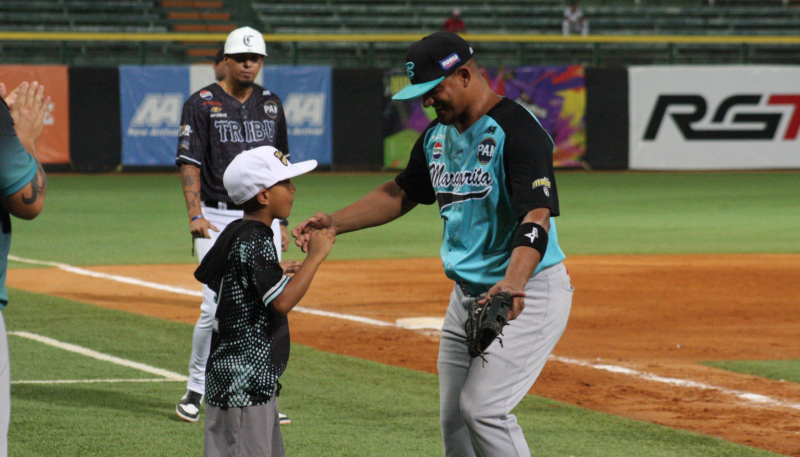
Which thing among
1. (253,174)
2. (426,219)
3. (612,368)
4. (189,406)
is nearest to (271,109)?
(189,406)

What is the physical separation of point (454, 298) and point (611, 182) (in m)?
19.5

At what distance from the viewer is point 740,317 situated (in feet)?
31.0

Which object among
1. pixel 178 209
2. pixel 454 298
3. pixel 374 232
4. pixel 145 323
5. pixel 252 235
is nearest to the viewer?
pixel 252 235

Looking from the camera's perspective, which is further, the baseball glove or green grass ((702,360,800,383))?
green grass ((702,360,800,383))

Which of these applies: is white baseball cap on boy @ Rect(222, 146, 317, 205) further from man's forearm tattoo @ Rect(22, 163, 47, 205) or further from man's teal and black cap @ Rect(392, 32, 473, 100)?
man's forearm tattoo @ Rect(22, 163, 47, 205)

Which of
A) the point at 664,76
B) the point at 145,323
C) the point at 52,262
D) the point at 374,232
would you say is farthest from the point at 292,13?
the point at 145,323

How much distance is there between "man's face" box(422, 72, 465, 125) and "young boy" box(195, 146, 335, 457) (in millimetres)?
579

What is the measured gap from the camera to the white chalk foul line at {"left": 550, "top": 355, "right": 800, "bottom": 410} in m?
6.53

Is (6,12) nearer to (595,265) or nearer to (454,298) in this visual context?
(595,265)

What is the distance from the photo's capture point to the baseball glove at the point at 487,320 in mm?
3449

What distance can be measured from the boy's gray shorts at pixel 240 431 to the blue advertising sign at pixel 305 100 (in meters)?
20.2

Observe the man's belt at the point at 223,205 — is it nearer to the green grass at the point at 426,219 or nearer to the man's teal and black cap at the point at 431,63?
the man's teal and black cap at the point at 431,63

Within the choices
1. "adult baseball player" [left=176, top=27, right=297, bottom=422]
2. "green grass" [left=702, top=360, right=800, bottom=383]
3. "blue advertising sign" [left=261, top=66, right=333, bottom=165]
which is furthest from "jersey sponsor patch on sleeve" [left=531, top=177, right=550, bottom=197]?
"blue advertising sign" [left=261, top=66, right=333, bottom=165]

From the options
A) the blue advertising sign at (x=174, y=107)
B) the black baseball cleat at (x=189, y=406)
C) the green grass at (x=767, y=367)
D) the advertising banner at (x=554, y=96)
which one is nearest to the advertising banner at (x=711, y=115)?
the advertising banner at (x=554, y=96)
